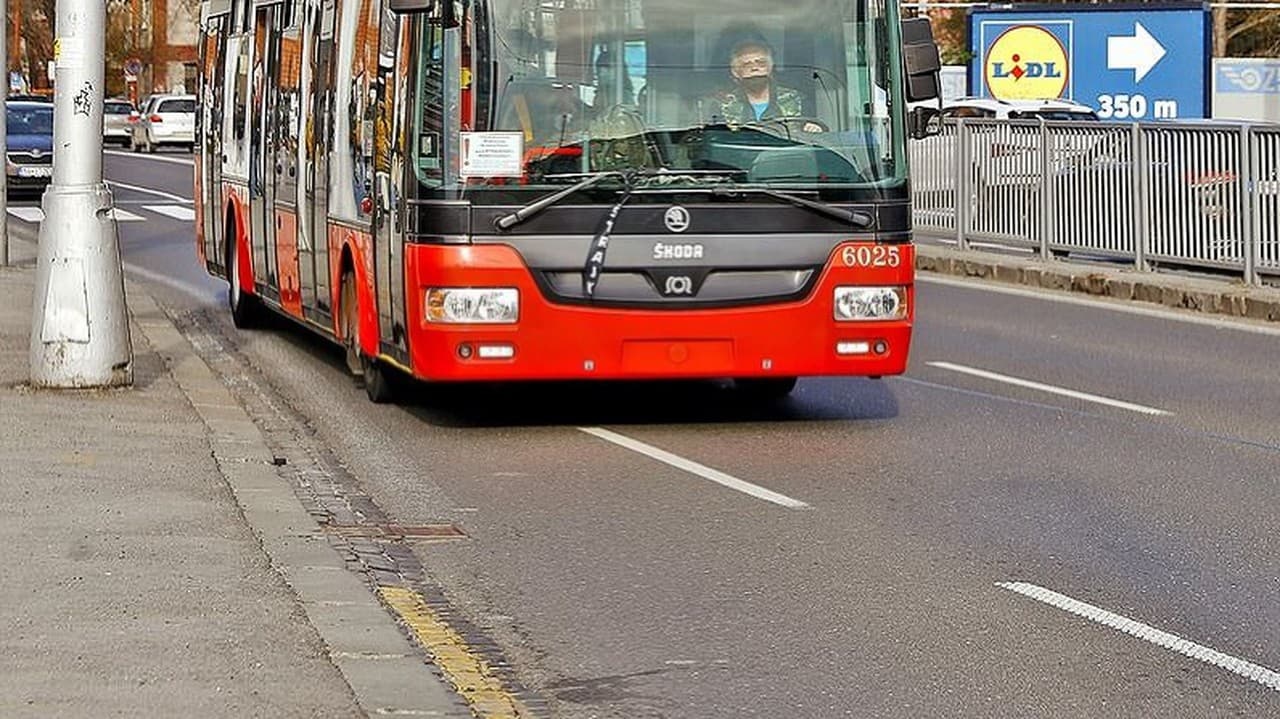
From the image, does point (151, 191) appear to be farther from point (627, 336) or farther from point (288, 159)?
point (627, 336)

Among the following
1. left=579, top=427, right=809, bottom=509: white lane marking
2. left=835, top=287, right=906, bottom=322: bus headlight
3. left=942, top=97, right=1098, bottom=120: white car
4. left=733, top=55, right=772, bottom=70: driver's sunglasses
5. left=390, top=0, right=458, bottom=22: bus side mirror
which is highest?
left=390, top=0, right=458, bottom=22: bus side mirror

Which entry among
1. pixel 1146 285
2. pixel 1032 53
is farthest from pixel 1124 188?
pixel 1032 53

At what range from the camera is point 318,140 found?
1545 centimetres

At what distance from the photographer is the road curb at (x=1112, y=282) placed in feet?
66.6

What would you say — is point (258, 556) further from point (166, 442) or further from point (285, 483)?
point (166, 442)

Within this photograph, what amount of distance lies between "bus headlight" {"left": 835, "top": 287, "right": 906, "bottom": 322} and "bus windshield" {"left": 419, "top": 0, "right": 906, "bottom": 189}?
1.68ft

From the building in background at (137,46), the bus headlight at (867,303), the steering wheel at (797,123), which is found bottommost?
the bus headlight at (867,303)

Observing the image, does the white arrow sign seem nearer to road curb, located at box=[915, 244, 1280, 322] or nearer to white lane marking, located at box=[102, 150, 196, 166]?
road curb, located at box=[915, 244, 1280, 322]

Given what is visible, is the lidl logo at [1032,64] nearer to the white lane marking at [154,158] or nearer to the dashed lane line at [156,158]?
the white lane marking at [154,158]

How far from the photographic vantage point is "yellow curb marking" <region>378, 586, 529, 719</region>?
6.68 meters

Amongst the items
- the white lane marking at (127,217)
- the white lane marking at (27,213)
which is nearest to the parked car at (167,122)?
the white lane marking at (27,213)

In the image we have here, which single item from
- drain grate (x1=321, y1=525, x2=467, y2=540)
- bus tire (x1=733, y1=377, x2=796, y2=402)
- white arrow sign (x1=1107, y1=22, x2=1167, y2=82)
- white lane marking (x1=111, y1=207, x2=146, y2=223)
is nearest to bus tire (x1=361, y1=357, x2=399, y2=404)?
bus tire (x1=733, y1=377, x2=796, y2=402)

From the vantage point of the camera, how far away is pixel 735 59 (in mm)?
12602

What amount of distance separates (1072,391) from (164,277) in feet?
40.5
